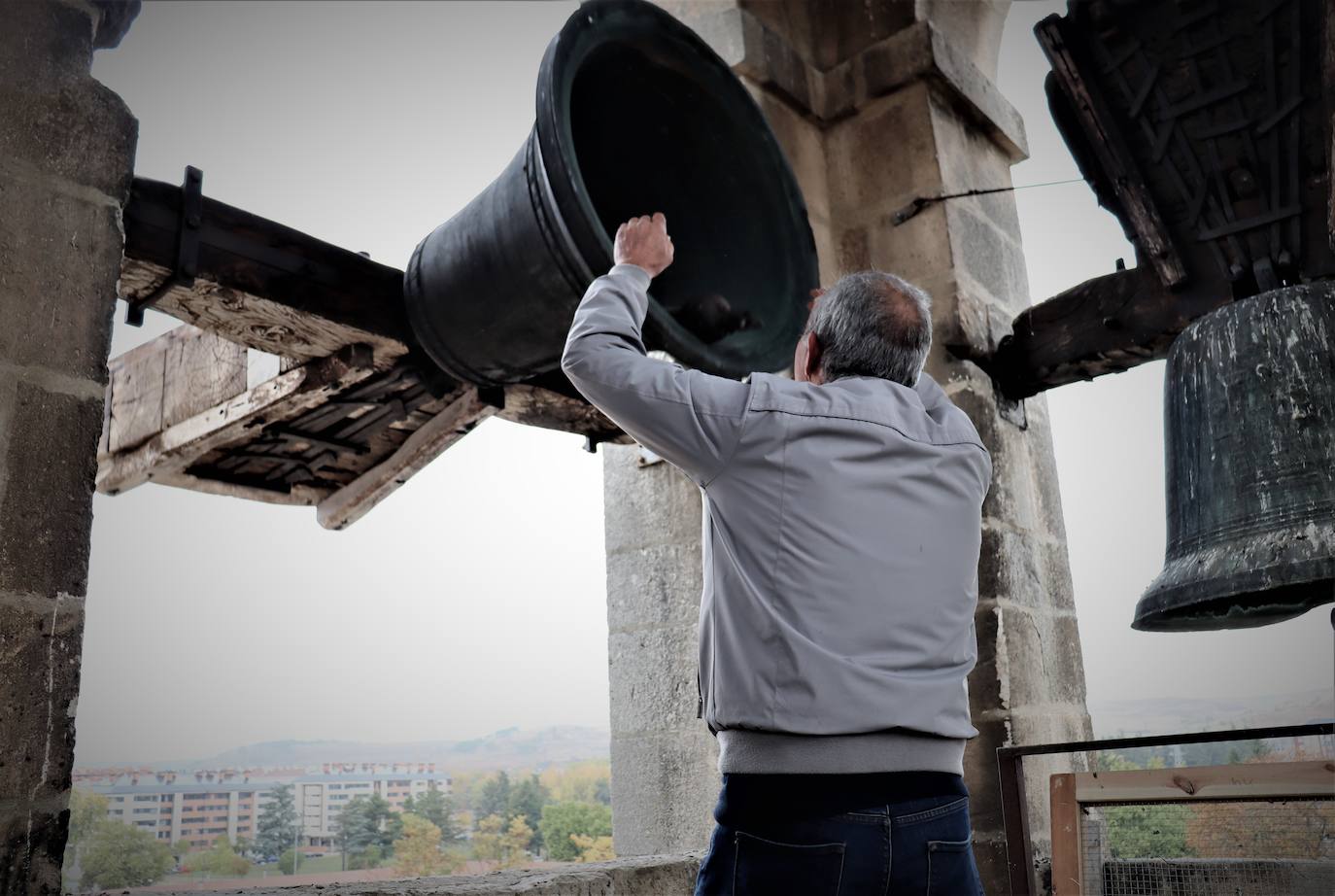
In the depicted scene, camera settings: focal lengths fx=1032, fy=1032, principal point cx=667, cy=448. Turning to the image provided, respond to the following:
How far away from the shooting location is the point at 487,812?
2572 millimetres

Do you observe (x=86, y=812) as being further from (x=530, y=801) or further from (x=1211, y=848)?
(x=1211, y=848)

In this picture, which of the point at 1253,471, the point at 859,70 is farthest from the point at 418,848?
the point at 859,70

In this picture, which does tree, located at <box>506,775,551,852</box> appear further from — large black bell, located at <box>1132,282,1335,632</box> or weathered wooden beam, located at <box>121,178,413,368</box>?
large black bell, located at <box>1132,282,1335,632</box>

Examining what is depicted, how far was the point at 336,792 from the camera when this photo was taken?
2.36 metres

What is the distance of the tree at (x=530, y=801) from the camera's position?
8.46ft

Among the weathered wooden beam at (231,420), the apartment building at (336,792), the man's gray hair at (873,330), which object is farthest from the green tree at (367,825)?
the man's gray hair at (873,330)

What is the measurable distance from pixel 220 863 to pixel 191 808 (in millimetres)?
319

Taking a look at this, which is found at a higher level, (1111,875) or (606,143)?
(606,143)

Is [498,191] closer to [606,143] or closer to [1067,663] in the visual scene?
[606,143]

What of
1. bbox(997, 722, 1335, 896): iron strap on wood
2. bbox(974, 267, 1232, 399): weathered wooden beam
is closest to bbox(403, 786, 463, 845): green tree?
bbox(997, 722, 1335, 896): iron strap on wood

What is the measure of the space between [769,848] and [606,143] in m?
1.41

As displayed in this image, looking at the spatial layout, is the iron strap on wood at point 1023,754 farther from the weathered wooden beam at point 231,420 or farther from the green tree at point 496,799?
the weathered wooden beam at point 231,420

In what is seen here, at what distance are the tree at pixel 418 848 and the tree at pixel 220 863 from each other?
442mm

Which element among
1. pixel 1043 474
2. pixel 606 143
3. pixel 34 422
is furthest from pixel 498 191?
pixel 1043 474
